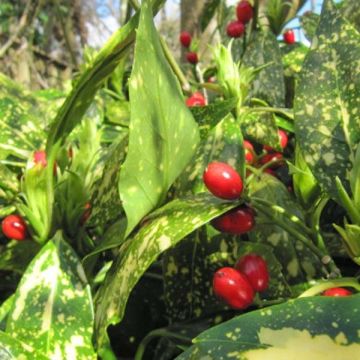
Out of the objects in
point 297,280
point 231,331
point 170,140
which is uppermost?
point 170,140

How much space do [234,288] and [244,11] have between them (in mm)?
810

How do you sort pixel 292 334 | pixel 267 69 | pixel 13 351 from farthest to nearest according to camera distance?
pixel 267 69
pixel 13 351
pixel 292 334

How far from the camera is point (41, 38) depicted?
9.58 metres

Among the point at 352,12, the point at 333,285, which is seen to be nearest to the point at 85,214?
the point at 333,285

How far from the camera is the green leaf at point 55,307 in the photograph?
0.71m

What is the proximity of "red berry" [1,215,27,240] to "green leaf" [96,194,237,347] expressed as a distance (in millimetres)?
207

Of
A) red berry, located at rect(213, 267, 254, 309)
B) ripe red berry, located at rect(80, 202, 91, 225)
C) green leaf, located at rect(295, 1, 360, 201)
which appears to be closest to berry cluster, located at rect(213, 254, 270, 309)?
red berry, located at rect(213, 267, 254, 309)

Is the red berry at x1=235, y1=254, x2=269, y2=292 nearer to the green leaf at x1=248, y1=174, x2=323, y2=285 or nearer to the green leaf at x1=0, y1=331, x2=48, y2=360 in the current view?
the green leaf at x1=248, y1=174, x2=323, y2=285

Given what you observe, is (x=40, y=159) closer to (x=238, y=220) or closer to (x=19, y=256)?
(x=19, y=256)

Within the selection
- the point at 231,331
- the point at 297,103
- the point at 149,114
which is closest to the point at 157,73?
the point at 149,114

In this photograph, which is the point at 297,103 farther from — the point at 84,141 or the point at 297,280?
the point at 84,141

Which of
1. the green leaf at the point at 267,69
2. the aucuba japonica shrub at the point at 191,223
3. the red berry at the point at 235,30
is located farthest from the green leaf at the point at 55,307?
the red berry at the point at 235,30

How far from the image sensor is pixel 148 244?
2.11ft

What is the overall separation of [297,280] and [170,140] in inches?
9.3
